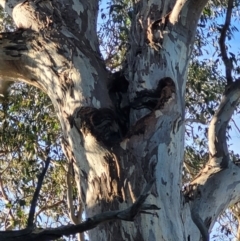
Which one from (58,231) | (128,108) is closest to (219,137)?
(128,108)

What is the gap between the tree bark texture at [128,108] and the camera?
2555 millimetres

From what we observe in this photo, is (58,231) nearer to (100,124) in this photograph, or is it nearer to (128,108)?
(100,124)

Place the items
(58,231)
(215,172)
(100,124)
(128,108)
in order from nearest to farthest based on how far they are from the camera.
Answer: (58,231) → (100,124) → (128,108) → (215,172)

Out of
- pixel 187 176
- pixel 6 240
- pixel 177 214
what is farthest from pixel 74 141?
pixel 187 176

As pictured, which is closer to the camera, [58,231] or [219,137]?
[58,231]

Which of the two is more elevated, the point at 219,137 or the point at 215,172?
the point at 219,137

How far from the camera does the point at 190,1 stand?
3.14 metres

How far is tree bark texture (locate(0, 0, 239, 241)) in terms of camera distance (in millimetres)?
2555

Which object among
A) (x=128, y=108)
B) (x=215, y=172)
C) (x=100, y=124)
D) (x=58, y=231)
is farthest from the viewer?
(x=215, y=172)

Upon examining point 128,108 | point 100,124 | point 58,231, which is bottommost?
point 58,231

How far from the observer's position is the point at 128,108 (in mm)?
2957

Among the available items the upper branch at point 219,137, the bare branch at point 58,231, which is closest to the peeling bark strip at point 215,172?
the upper branch at point 219,137

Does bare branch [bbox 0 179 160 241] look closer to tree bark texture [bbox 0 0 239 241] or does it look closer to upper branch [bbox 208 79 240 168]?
tree bark texture [bbox 0 0 239 241]

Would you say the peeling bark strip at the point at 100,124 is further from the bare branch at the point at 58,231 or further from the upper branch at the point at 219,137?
the bare branch at the point at 58,231
